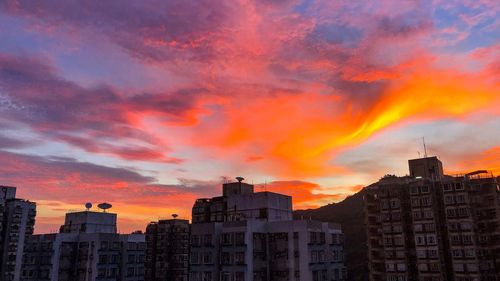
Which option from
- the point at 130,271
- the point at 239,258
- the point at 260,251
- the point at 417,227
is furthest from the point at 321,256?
the point at 130,271

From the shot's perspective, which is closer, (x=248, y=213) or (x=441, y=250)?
(x=441, y=250)

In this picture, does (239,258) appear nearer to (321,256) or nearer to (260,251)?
(260,251)

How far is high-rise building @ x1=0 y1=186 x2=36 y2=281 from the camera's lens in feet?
307

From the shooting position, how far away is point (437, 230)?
9612 cm

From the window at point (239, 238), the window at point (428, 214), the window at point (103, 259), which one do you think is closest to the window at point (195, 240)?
the window at point (239, 238)

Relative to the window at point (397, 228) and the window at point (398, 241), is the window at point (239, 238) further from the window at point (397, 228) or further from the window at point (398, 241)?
the window at point (397, 228)

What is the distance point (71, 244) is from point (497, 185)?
11347 centimetres

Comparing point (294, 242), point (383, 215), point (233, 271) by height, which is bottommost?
point (233, 271)

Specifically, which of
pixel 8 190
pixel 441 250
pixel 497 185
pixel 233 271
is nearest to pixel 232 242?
pixel 233 271

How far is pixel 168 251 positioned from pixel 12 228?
6517 centimetres

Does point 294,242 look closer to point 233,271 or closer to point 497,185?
point 233,271

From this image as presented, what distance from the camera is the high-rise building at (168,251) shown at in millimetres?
149375

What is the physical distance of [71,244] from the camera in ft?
380

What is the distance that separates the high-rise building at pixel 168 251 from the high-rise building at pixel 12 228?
197 feet
